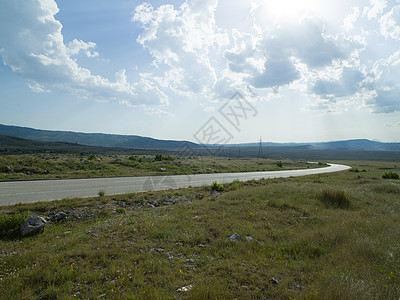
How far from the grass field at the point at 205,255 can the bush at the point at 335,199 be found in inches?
50.7

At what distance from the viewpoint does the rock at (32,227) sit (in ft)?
21.9

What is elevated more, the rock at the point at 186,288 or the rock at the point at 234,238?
the rock at the point at 186,288

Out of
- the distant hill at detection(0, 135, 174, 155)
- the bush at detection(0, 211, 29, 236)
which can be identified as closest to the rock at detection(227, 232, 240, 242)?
the bush at detection(0, 211, 29, 236)

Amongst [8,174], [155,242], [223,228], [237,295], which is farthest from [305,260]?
[8,174]

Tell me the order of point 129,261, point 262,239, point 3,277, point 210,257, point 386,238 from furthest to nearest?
point 262,239
point 386,238
point 210,257
point 129,261
point 3,277

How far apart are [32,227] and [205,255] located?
5944 millimetres

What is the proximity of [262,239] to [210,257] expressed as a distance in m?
1.94

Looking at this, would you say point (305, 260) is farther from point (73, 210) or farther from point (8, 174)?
point (8, 174)

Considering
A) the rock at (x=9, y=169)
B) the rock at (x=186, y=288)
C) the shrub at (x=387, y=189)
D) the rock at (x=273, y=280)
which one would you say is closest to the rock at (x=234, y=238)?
the rock at (x=273, y=280)

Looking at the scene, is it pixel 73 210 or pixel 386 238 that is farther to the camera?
pixel 73 210

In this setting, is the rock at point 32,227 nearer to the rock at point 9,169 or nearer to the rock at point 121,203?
the rock at point 121,203

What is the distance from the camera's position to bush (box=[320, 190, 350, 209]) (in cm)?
1031

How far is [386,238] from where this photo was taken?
228 inches

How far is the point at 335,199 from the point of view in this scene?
423 inches
